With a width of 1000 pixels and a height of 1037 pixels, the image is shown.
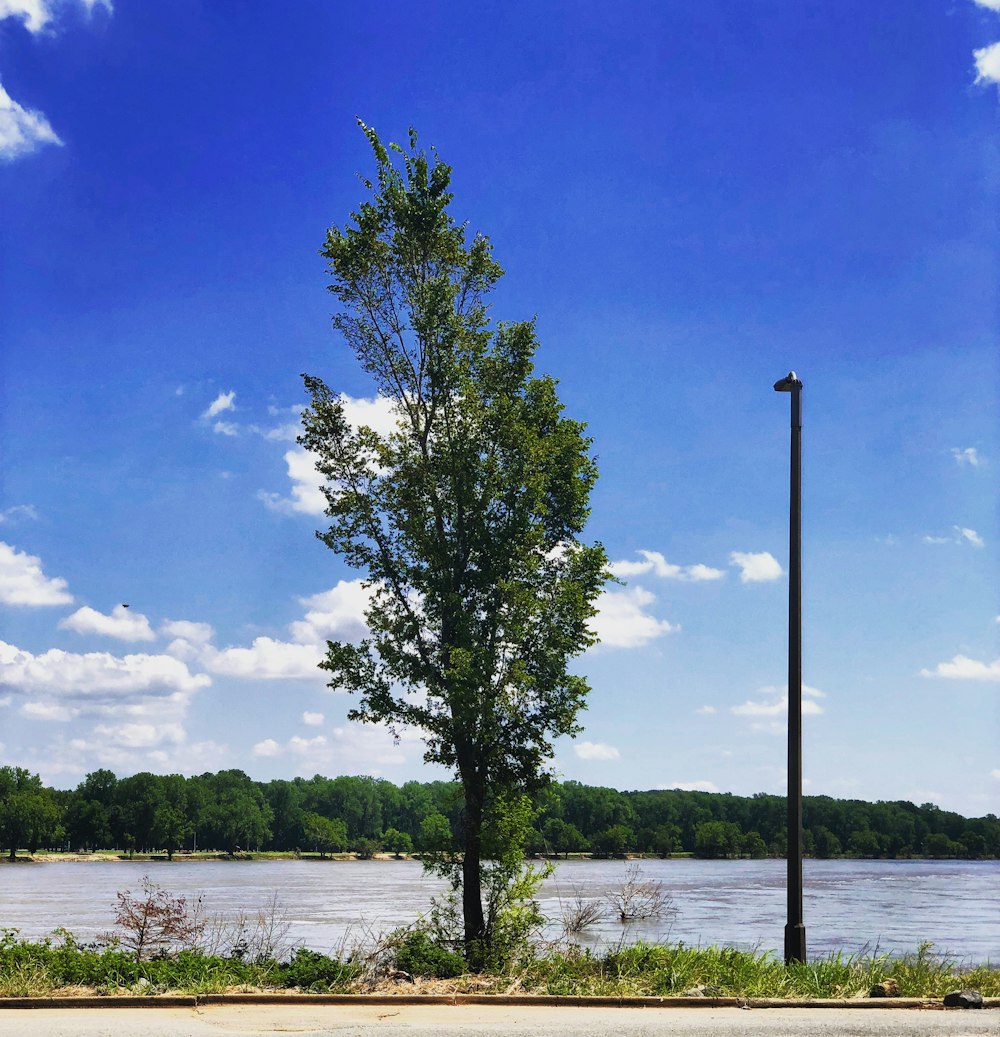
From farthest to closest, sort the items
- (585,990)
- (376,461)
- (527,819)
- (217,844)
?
1. (217,844)
2. (376,461)
3. (527,819)
4. (585,990)

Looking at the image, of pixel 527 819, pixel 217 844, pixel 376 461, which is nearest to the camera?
pixel 527 819

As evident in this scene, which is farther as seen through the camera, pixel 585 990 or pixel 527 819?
pixel 527 819

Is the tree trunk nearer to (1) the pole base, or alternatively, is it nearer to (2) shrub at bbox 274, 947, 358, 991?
(2) shrub at bbox 274, 947, 358, 991

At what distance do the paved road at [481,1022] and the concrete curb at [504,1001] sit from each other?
189 mm

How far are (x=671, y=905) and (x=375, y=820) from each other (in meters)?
110

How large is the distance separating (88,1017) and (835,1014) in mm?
7793

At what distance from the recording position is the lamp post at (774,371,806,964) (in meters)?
14.1

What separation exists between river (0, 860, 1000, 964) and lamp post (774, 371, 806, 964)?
574cm

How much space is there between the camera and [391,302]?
1927cm

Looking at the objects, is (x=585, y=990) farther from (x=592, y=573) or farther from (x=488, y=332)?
(x=488, y=332)

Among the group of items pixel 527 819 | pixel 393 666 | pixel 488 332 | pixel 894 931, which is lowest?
pixel 894 931

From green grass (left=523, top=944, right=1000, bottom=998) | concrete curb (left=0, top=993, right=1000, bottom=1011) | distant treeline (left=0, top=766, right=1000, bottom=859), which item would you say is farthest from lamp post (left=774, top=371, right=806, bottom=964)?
distant treeline (left=0, top=766, right=1000, bottom=859)

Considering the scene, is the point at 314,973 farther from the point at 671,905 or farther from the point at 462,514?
the point at 671,905

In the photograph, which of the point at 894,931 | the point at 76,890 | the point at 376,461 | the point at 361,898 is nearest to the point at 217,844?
the point at 76,890
